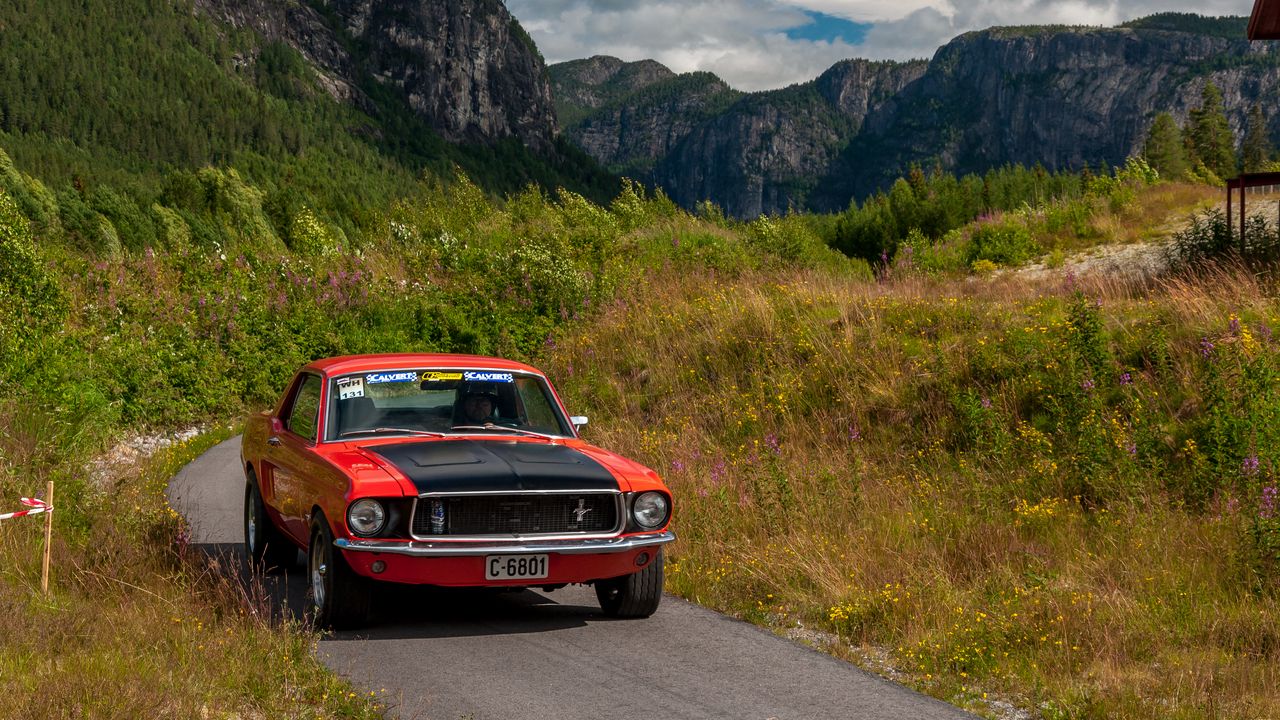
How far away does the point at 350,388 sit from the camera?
8000mm

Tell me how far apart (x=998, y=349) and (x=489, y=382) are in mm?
5937

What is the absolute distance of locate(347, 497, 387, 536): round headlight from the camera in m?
6.48

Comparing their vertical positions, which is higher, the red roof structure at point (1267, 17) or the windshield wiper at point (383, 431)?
the red roof structure at point (1267, 17)

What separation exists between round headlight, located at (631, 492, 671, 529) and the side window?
230 cm

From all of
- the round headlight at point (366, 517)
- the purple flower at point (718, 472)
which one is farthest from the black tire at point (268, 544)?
the purple flower at point (718, 472)

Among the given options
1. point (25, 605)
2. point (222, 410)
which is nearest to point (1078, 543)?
point (25, 605)

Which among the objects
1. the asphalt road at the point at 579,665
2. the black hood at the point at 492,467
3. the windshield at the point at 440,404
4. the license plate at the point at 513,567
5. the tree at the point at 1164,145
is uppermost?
the tree at the point at 1164,145

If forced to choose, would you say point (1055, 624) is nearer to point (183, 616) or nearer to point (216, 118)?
point (183, 616)

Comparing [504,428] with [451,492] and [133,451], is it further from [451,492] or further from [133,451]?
[133,451]

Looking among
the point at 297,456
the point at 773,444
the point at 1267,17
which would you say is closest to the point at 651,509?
the point at 297,456

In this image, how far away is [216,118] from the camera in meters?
191

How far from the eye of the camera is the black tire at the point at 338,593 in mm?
6594

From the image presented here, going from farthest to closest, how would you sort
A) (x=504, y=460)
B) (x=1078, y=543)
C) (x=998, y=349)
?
(x=998, y=349), (x=1078, y=543), (x=504, y=460)

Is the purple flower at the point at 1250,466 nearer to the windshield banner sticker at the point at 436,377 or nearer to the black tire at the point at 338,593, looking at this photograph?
the windshield banner sticker at the point at 436,377
